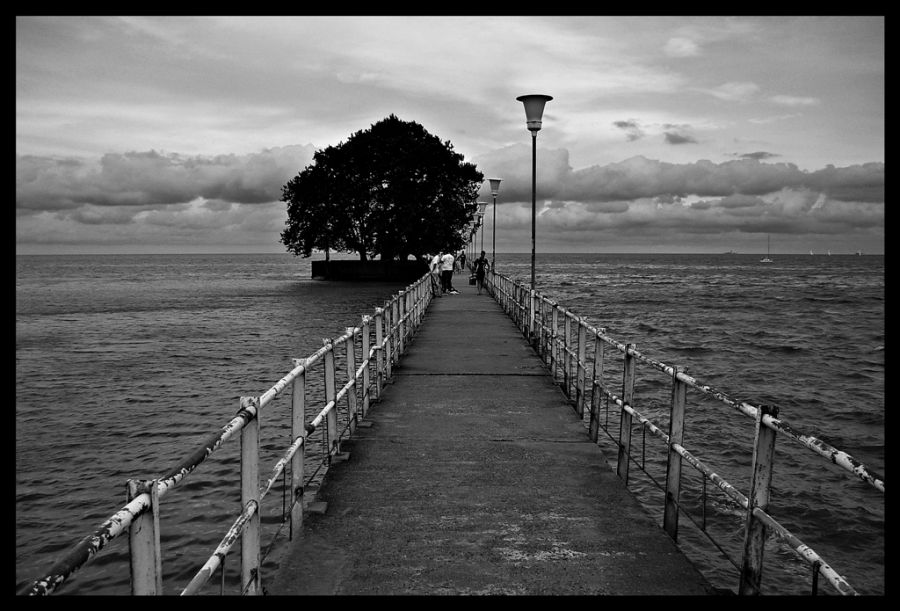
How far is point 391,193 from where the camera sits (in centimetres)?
5822

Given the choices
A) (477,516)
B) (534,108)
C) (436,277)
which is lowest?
(477,516)

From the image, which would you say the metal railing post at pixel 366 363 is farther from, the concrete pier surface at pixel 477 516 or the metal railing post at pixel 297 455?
the metal railing post at pixel 297 455

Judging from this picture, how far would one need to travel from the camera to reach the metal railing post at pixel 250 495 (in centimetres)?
392

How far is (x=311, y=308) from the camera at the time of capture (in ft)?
145

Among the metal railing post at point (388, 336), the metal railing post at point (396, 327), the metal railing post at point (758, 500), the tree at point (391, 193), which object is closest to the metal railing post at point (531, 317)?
the metal railing post at point (396, 327)

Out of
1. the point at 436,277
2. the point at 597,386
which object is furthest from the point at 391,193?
the point at 597,386

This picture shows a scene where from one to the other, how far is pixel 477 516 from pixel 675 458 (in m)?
1.55

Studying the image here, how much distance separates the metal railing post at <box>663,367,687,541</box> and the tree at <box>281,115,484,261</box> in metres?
51.8

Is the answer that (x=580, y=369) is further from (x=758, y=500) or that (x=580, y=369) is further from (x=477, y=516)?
(x=758, y=500)

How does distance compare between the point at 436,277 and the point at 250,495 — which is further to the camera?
the point at 436,277

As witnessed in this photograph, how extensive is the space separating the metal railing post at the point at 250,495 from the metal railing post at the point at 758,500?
2741 millimetres

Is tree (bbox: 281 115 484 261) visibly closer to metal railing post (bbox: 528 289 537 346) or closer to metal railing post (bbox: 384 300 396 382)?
metal railing post (bbox: 528 289 537 346)
